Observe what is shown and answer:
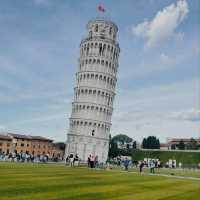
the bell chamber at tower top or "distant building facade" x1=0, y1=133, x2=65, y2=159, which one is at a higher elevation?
the bell chamber at tower top

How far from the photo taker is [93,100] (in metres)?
133

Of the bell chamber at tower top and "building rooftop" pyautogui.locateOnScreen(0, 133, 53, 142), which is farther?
"building rooftop" pyautogui.locateOnScreen(0, 133, 53, 142)

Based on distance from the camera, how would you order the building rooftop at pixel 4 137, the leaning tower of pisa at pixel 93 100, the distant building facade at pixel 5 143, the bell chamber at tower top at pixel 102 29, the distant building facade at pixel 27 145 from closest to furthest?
A: the leaning tower of pisa at pixel 93 100
the bell chamber at tower top at pixel 102 29
the distant building facade at pixel 5 143
the building rooftop at pixel 4 137
the distant building facade at pixel 27 145

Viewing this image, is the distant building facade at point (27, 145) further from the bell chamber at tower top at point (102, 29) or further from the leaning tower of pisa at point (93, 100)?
the bell chamber at tower top at point (102, 29)

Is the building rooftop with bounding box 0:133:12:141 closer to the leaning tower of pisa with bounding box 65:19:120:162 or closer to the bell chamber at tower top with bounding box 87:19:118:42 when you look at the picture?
the leaning tower of pisa with bounding box 65:19:120:162

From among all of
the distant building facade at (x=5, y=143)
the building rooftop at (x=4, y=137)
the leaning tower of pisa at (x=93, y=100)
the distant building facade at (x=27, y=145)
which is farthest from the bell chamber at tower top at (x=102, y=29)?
the distant building facade at (x=5, y=143)

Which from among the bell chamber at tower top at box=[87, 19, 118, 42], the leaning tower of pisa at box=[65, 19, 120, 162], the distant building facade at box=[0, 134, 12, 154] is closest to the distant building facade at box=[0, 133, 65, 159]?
the distant building facade at box=[0, 134, 12, 154]

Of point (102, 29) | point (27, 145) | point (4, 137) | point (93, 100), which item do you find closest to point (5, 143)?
point (4, 137)

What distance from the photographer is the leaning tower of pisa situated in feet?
436

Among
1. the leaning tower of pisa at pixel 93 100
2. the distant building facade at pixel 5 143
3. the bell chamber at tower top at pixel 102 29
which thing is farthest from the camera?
the distant building facade at pixel 5 143

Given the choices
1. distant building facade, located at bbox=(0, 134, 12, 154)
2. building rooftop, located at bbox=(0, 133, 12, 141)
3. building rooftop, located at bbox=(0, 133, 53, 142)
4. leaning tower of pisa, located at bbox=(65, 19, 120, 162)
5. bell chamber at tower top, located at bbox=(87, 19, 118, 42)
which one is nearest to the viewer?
leaning tower of pisa, located at bbox=(65, 19, 120, 162)

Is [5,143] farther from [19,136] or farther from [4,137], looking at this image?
[19,136]

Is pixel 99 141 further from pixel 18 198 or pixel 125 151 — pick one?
pixel 18 198

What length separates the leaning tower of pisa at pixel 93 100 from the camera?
133 m
